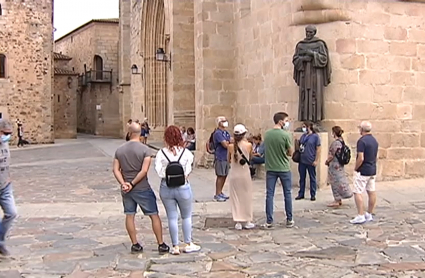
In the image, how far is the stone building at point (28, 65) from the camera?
1239 inches

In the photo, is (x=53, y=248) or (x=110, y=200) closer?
(x=53, y=248)

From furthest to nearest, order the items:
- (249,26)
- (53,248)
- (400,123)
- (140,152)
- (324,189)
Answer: (249,26)
(400,123)
(324,189)
(53,248)
(140,152)

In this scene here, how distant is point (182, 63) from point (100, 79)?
27237mm

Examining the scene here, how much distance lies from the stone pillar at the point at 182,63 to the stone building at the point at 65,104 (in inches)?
844

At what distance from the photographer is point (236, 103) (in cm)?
1505

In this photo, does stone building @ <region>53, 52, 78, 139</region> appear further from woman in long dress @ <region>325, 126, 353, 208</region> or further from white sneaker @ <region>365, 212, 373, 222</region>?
white sneaker @ <region>365, 212, 373, 222</region>

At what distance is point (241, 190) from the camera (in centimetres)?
726

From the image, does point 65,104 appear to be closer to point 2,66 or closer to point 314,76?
point 2,66

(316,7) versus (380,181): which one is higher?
(316,7)

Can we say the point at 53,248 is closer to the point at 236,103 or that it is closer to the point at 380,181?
the point at 380,181

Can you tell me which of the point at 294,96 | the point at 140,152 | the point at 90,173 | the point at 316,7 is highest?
the point at 316,7

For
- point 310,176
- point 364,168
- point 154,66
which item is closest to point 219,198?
point 310,176

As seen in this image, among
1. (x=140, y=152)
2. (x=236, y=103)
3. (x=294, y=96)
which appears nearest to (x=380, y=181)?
(x=294, y=96)

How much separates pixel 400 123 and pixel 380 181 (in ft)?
4.38
